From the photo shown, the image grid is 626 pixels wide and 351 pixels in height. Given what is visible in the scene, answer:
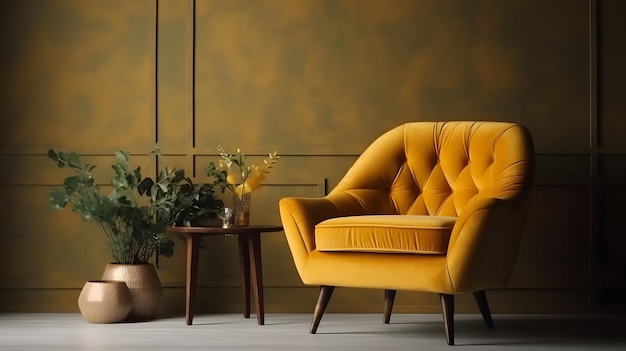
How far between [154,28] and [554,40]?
6.26 feet

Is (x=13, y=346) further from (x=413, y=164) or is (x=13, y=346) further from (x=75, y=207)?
(x=413, y=164)

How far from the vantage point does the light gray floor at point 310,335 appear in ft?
10.3

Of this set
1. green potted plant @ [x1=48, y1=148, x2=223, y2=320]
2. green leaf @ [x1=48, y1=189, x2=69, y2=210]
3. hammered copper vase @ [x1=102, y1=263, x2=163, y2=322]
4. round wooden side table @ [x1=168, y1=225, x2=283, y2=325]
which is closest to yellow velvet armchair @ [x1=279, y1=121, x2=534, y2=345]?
round wooden side table @ [x1=168, y1=225, x2=283, y2=325]

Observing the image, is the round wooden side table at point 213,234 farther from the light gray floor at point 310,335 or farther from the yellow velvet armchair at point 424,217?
the yellow velvet armchair at point 424,217

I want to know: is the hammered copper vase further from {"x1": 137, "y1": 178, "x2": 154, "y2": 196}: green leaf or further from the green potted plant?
{"x1": 137, "y1": 178, "x2": 154, "y2": 196}: green leaf

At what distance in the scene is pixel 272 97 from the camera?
4.34 meters

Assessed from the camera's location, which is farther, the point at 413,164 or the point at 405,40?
the point at 405,40

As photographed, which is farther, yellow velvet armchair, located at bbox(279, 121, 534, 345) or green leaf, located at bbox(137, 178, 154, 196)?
green leaf, located at bbox(137, 178, 154, 196)

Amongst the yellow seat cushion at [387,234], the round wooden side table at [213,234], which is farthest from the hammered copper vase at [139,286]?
the yellow seat cushion at [387,234]

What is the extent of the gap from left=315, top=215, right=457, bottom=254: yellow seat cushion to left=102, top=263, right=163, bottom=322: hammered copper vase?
3.16 ft

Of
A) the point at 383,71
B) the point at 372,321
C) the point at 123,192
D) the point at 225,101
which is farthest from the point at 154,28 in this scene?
the point at 372,321

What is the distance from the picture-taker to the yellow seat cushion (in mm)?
3150

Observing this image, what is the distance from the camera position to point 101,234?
434 cm

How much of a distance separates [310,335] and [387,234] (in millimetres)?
541
